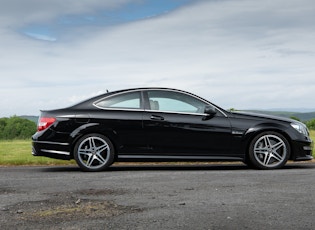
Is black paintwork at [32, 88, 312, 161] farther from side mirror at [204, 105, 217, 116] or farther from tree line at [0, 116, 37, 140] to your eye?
tree line at [0, 116, 37, 140]

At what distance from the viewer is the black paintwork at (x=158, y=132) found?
931 centimetres

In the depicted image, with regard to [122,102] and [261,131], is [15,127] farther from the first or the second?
[261,131]

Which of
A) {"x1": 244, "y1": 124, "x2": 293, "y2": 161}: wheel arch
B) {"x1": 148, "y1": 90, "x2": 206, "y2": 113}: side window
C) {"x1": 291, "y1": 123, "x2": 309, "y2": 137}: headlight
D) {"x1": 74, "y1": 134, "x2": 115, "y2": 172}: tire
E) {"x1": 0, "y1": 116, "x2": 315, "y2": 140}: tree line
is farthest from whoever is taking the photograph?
{"x1": 0, "y1": 116, "x2": 315, "y2": 140}: tree line

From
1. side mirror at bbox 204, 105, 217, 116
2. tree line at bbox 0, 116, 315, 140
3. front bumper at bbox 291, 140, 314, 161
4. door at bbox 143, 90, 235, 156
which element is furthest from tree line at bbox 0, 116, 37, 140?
front bumper at bbox 291, 140, 314, 161

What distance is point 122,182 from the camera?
765cm

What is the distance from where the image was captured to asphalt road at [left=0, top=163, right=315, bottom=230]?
15.8 feet

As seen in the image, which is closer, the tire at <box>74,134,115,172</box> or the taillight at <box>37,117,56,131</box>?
the tire at <box>74,134,115,172</box>

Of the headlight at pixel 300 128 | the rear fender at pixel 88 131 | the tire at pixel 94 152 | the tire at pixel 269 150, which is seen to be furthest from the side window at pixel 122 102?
the headlight at pixel 300 128

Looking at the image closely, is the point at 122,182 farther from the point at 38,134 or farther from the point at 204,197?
the point at 38,134

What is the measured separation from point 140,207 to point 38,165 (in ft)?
20.0

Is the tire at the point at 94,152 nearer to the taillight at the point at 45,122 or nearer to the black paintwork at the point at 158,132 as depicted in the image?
the black paintwork at the point at 158,132

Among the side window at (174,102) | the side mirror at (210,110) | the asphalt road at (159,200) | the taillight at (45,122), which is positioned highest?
the side window at (174,102)

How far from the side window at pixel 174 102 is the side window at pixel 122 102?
26 cm

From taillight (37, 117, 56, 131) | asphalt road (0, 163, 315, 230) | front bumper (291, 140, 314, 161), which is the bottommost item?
asphalt road (0, 163, 315, 230)
